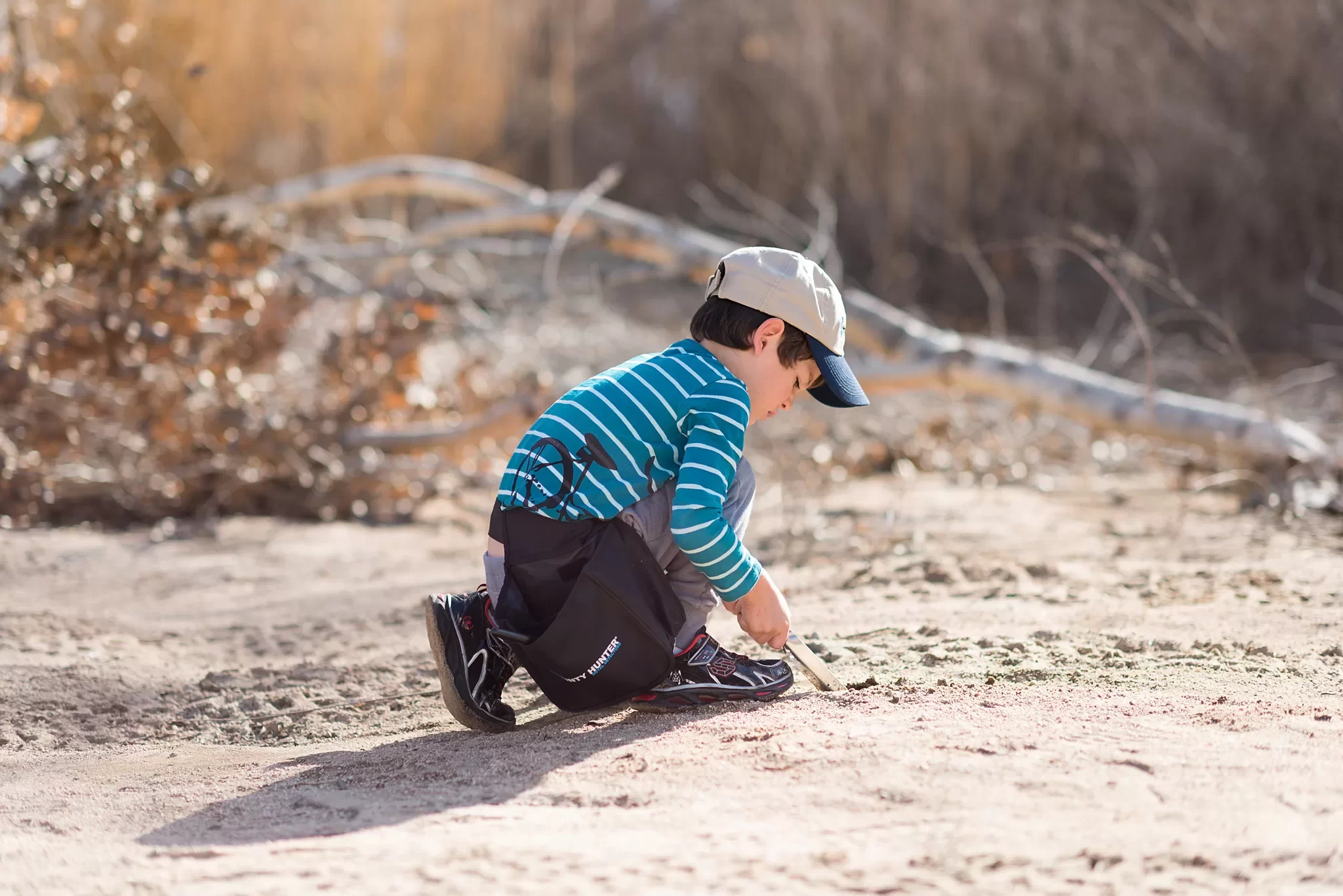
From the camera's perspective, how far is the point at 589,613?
2.34 metres

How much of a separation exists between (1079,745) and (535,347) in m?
4.92

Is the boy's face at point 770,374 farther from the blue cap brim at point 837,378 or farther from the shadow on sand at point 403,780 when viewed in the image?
the shadow on sand at point 403,780

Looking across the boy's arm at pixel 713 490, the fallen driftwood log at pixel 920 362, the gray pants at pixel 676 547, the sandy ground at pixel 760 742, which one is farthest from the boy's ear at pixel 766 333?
the fallen driftwood log at pixel 920 362

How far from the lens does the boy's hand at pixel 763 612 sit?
2332 mm

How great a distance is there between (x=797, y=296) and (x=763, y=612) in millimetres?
577

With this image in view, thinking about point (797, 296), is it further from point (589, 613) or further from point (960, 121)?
point (960, 121)

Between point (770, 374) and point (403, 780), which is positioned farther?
point (770, 374)

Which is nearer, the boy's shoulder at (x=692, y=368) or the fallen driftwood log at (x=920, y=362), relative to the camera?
the boy's shoulder at (x=692, y=368)

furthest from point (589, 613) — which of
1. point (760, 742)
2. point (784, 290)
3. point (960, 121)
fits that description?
point (960, 121)

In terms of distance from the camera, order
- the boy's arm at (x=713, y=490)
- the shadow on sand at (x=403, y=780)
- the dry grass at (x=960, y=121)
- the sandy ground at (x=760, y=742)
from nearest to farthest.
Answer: the sandy ground at (x=760, y=742) < the shadow on sand at (x=403, y=780) < the boy's arm at (x=713, y=490) < the dry grass at (x=960, y=121)

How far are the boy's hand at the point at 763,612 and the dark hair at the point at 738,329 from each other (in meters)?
0.43

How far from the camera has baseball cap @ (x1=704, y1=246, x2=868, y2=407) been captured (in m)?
2.39

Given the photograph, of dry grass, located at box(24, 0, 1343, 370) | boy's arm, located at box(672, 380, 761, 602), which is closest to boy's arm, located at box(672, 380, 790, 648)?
boy's arm, located at box(672, 380, 761, 602)

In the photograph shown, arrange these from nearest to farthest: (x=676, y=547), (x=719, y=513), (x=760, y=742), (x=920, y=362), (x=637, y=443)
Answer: (x=760, y=742) < (x=719, y=513) < (x=637, y=443) < (x=676, y=547) < (x=920, y=362)
